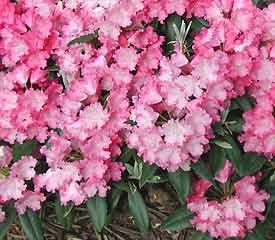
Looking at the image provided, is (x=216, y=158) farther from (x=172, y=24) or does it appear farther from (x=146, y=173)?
(x=172, y=24)

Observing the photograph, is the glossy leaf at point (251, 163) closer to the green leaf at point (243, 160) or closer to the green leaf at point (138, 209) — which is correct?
the green leaf at point (243, 160)

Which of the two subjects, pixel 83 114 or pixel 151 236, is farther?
pixel 151 236

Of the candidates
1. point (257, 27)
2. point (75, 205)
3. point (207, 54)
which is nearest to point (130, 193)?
point (75, 205)

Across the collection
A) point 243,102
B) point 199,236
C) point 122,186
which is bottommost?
point 199,236

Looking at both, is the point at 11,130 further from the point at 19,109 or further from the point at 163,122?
the point at 163,122

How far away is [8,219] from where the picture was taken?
1.58 meters

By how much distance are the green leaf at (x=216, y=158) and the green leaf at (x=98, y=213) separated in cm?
24

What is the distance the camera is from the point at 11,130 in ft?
5.04

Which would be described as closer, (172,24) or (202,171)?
(202,171)

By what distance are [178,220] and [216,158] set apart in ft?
0.52

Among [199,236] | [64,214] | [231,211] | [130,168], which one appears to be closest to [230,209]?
[231,211]

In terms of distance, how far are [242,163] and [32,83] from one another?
1.58 ft

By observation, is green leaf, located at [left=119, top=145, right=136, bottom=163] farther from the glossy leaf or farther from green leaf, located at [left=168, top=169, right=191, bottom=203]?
the glossy leaf

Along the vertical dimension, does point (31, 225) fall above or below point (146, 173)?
below
